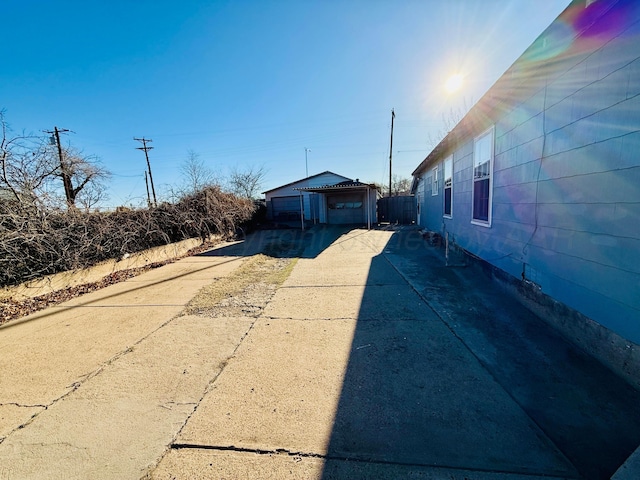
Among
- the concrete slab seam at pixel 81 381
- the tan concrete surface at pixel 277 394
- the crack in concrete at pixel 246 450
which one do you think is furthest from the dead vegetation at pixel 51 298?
the crack in concrete at pixel 246 450

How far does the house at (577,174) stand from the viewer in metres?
2.09

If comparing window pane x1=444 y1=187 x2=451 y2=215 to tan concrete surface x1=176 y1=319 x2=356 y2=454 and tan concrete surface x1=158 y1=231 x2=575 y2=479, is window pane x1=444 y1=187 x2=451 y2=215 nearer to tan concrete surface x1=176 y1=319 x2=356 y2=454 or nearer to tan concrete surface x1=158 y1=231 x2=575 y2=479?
tan concrete surface x1=158 y1=231 x2=575 y2=479

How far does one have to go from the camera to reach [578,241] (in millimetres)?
2619

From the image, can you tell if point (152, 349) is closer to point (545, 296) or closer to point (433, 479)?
point (433, 479)

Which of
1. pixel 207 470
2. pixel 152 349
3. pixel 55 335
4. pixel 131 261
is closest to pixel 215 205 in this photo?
pixel 131 261

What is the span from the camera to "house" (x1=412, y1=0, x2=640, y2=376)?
2.09 m

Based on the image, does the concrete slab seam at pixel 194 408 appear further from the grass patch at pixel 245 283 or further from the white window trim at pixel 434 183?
the white window trim at pixel 434 183

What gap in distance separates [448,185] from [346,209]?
29.1 feet

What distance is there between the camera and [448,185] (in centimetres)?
802

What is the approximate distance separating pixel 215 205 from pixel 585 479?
10.7 m

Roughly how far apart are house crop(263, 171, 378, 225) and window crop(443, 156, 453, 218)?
5.49m

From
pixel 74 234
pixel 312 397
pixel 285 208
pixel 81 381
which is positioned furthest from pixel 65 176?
pixel 312 397

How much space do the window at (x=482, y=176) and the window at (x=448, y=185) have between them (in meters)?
1.97

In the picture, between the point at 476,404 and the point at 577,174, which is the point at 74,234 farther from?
the point at 577,174
